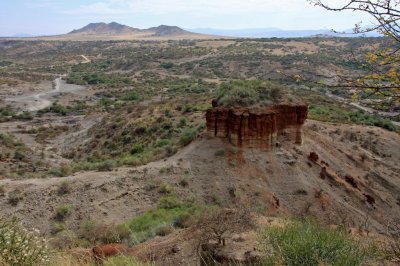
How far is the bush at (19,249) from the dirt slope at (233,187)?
905 cm

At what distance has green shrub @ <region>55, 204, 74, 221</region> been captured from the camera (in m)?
14.9

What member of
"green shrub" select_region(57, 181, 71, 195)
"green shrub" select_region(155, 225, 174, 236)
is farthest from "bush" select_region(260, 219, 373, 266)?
"green shrub" select_region(57, 181, 71, 195)

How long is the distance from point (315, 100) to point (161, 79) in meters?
32.0

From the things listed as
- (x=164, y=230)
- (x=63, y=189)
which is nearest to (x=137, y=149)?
(x=63, y=189)

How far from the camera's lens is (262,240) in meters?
7.09

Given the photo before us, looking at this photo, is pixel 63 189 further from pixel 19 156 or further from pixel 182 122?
pixel 182 122

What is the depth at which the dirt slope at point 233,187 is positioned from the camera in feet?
51.4

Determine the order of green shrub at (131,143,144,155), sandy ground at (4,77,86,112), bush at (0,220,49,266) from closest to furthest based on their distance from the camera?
bush at (0,220,49,266)
green shrub at (131,143,144,155)
sandy ground at (4,77,86,112)

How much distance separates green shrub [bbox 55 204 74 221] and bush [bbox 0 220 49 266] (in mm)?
9550

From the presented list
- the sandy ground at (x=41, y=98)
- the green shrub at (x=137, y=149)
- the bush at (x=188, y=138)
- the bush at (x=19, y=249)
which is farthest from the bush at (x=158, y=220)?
the sandy ground at (x=41, y=98)

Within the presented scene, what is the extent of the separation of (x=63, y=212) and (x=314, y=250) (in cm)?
1135

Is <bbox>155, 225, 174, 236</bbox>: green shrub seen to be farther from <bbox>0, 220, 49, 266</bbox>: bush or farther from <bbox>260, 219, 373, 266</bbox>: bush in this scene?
<bbox>0, 220, 49, 266</bbox>: bush

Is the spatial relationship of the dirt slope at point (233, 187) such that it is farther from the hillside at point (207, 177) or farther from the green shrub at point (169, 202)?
the green shrub at point (169, 202)

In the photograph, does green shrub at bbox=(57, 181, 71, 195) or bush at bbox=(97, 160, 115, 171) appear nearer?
green shrub at bbox=(57, 181, 71, 195)
